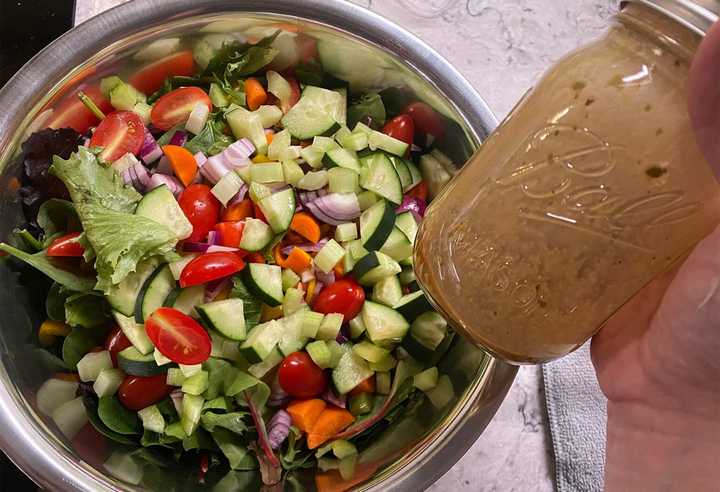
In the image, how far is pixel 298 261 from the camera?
1.17m

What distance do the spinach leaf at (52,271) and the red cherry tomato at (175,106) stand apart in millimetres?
298

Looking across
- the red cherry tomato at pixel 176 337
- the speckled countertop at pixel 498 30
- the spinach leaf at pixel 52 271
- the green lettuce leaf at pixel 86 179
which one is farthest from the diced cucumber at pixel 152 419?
the speckled countertop at pixel 498 30

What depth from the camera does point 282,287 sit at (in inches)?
45.8

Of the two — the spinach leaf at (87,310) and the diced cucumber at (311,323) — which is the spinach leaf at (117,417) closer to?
the spinach leaf at (87,310)

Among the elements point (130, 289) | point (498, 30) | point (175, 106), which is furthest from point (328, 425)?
point (498, 30)

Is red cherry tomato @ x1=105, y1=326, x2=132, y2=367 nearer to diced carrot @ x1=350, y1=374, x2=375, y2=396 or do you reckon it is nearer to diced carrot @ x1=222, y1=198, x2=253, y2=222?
diced carrot @ x1=222, y1=198, x2=253, y2=222

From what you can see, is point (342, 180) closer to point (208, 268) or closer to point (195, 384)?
point (208, 268)

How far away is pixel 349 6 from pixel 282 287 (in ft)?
1.52

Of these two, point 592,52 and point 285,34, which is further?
point 285,34

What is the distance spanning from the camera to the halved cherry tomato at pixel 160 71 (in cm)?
123

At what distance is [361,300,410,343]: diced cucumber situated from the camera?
3.73ft

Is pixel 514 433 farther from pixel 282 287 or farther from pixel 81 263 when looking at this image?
pixel 81 263

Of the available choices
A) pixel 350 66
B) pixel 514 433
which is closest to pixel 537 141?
pixel 350 66

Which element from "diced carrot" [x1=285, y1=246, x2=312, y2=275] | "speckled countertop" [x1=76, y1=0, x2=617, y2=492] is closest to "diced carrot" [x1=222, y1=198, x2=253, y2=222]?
"diced carrot" [x1=285, y1=246, x2=312, y2=275]
